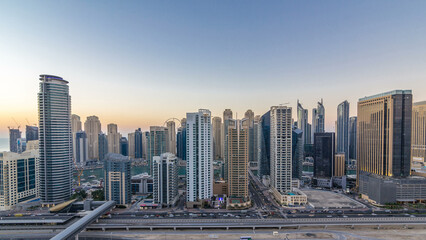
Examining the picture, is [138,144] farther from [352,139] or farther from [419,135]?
[419,135]

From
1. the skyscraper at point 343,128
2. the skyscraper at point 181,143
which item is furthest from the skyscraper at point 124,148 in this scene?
the skyscraper at point 343,128

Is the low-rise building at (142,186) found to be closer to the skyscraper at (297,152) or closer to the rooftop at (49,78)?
the rooftop at (49,78)

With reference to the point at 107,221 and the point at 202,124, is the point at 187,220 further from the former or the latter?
the point at 202,124

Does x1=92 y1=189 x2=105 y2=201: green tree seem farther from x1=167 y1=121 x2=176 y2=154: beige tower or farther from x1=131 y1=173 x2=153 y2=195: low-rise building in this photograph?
x1=167 y1=121 x2=176 y2=154: beige tower

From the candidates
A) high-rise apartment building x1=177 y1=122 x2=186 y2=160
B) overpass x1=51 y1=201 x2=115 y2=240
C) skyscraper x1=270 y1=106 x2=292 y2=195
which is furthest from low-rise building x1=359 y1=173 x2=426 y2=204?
high-rise apartment building x1=177 y1=122 x2=186 y2=160

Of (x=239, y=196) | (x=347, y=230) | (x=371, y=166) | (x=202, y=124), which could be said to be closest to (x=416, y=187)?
(x=371, y=166)

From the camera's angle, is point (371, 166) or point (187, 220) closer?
point (187, 220)
